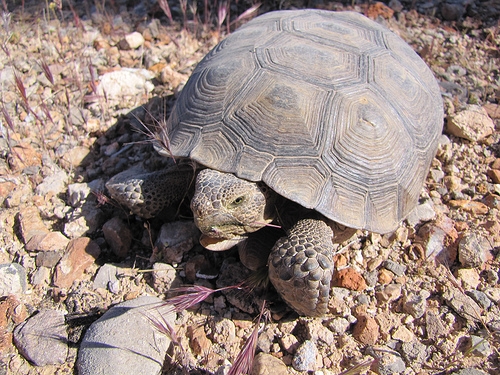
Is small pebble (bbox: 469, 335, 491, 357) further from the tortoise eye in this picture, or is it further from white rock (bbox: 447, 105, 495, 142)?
white rock (bbox: 447, 105, 495, 142)

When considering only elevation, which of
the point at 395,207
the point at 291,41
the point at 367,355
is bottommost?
the point at 367,355

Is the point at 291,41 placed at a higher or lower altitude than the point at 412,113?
higher

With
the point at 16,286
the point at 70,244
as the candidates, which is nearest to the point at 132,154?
the point at 70,244

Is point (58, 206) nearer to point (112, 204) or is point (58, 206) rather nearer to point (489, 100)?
point (112, 204)

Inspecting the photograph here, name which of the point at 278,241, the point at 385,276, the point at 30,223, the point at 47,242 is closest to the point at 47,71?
the point at 30,223

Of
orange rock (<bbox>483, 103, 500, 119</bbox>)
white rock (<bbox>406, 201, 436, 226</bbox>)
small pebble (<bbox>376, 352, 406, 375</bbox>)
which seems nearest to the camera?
small pebble (<bbox>376, 352, 406, 375</bbox>)

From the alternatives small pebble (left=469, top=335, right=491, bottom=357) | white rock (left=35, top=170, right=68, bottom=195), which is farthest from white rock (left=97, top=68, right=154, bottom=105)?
small pebble (left=469, top=335, right=491, bottom=357)
